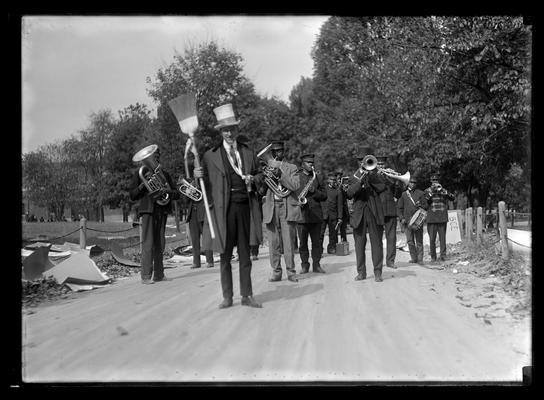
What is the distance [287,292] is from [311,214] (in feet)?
8.95

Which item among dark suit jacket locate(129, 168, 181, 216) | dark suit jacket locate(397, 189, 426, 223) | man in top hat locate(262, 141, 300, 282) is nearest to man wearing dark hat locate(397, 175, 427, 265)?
dark suit jacket locate(397, 189, 426, 223)

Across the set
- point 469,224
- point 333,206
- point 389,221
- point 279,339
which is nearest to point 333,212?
point 333,206

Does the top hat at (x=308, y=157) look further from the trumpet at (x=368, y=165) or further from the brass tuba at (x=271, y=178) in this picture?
the trumpet at (x=368, y=165)

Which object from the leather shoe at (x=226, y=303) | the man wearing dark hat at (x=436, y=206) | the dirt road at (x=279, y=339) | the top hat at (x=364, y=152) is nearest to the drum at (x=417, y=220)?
the man wearing dark hat at (x=436, y=206)

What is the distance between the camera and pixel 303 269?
10.4 metres

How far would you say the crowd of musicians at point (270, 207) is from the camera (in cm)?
675

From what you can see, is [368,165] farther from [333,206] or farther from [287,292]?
[333,206]

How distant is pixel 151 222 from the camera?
932 cm

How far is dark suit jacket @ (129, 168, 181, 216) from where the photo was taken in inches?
357

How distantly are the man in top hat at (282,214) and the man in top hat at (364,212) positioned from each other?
101 cm

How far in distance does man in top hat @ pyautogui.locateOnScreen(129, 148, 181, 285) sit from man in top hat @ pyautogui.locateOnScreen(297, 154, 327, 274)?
2.48m

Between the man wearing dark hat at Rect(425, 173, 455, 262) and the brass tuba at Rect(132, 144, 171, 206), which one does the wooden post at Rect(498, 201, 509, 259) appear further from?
the brass tuba at Rect(132, 144, 171, 206)
